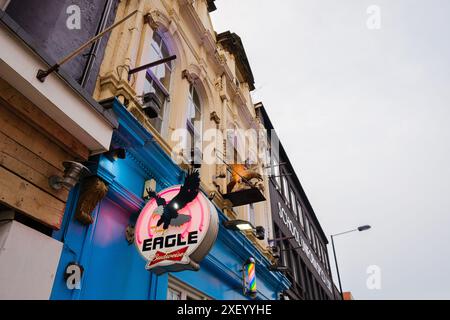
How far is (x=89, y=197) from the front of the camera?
452 centimetres

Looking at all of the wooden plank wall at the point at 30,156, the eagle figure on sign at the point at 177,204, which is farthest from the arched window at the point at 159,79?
the wooden plank wall at the point at 30,156

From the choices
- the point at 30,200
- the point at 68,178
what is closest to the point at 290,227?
the point at 68,178

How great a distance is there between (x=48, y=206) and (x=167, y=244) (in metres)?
1.59

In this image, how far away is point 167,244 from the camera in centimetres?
453

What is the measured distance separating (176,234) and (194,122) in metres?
5.85

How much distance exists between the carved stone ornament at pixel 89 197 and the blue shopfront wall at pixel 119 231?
0.31 ft

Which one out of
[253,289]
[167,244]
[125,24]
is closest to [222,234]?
[253,289]

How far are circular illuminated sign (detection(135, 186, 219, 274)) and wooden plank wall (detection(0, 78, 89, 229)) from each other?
1.26m

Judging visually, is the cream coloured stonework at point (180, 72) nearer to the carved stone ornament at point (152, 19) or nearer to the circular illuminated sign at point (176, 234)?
the carved stone ornament at point (152, 19)

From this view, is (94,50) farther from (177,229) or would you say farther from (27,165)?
(177,229)

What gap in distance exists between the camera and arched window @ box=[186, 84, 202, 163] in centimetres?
918

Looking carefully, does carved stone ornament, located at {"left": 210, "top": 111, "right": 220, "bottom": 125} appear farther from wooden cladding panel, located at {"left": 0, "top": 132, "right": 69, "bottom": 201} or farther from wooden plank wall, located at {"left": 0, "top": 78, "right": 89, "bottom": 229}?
wooden cladding panel, located at {"left": 0, "top": 132, "right": 69, "bottom": 201}
